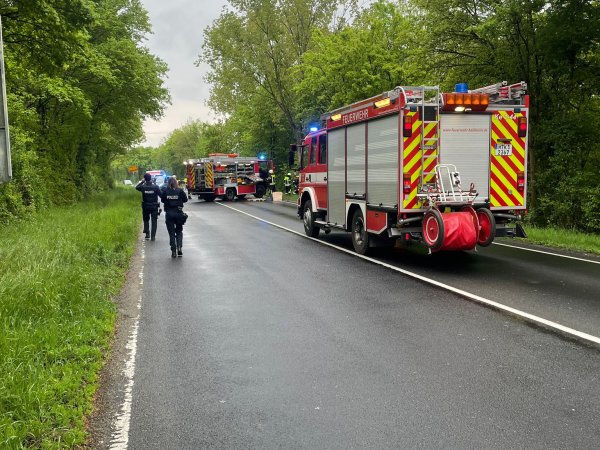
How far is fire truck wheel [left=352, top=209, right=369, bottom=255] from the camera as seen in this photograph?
11.0 meters

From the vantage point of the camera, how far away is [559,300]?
7027 mm

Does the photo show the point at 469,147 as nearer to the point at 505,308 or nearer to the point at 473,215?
the point at 473,215

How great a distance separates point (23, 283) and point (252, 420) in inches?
163

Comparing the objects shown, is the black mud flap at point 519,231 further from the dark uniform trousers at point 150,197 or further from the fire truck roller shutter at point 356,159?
the dark uniform trousers at point 150,197

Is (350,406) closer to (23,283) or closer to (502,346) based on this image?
(502,346)

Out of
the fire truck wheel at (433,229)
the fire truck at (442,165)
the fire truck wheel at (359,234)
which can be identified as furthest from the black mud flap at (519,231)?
the fire truck wheel at (359,234)

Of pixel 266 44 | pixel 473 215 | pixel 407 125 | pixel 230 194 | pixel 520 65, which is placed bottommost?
pixel 230 194

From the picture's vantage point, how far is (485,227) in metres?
9.05

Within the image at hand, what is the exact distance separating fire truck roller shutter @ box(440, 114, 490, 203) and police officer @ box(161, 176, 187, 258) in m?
5.65

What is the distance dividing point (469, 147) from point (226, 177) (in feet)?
84.8

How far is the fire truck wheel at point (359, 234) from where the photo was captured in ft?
36.2

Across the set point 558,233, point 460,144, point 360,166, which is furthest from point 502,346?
point 558,233

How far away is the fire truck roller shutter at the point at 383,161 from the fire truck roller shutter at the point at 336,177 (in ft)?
4.50

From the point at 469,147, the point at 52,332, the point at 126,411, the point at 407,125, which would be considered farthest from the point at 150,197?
the point at 126,411
